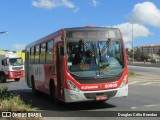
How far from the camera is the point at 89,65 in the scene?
13336mm

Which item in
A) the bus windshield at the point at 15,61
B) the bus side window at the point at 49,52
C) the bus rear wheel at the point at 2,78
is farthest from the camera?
the bus rear wheel at the point at 2,78

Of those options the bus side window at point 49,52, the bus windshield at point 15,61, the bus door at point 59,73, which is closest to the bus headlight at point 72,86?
the bus door at point 59,73

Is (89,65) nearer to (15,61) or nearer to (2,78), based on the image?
(15,61)

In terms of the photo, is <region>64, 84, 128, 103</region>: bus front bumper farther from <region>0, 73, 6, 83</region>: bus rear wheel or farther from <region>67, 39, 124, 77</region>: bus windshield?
<region>0, 73, 6, 83</region>: bus rear wheel

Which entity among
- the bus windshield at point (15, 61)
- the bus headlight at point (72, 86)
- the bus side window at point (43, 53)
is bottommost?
the bus headlight at point (72, 86)

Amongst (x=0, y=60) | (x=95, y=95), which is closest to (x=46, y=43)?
(x=95, y=95)

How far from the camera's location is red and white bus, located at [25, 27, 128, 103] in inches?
516

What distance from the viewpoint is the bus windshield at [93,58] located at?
1329cm

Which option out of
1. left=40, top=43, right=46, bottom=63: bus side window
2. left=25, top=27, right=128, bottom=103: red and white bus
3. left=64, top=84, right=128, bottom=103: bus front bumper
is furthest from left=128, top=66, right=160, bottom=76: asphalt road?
left=64, top=84, right=128, bottom=103: bus front bumper

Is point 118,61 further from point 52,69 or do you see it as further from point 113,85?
point 52,69

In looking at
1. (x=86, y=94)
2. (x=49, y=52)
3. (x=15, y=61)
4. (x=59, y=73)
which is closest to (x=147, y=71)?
(x=15, y=61)

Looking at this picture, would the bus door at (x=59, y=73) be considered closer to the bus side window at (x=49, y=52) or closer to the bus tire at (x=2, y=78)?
the bus side window at (x=49, y=52)

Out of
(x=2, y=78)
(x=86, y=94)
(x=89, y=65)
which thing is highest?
(x=89, y=65)

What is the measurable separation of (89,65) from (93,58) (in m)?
0.31
